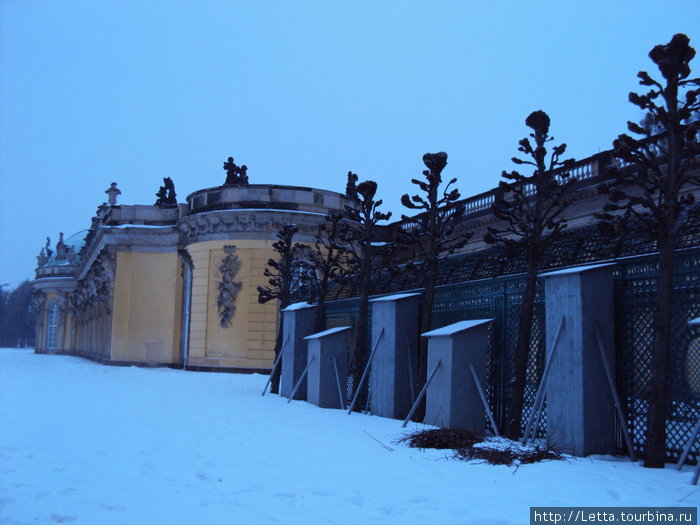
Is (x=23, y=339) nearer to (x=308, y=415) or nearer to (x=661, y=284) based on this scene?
(x=308, y=415)

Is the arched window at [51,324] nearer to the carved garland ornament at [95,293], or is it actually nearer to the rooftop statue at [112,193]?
the carved garland ornament at [95,293]

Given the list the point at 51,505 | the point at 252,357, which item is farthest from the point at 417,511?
the point at 252,357

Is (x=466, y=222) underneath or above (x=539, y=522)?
above

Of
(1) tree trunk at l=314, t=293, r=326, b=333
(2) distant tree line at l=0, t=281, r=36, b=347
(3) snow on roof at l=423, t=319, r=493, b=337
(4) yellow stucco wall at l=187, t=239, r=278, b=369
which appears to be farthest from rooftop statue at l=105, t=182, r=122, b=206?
(2) distant tree line at l=0, t=281, r=36, b=347

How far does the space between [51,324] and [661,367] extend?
234 ft

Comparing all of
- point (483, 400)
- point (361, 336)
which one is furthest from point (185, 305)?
point (483, 400)

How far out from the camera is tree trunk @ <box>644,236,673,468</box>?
24.6 feet

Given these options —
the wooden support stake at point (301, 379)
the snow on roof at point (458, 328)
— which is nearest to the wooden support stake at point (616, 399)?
the snow on roof at point (458, 328)

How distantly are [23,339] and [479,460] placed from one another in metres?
113

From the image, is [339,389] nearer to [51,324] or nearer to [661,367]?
[661,367]

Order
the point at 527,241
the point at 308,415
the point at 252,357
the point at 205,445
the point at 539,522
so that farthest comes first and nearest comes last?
the point at 252,357
the point at 308,415
the point at 527,241
the point at 205,445
the point at 539,522

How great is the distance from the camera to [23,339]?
4235 inches

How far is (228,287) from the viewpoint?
31172mm

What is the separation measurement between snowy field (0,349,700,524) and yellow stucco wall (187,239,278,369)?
62.6 feet
